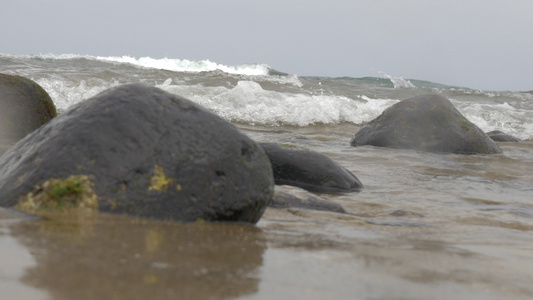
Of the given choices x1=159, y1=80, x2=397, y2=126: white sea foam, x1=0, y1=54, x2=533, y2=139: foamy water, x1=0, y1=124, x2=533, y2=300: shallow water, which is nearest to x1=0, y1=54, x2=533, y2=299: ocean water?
x1=0, y1=124, x2=533, y2=300: shallow water

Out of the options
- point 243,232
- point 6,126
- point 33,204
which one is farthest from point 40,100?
point 243,232

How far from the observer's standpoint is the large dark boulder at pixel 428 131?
6.50 metres

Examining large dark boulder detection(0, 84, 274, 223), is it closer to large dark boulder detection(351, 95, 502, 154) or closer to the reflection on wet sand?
the reflection on wet sand

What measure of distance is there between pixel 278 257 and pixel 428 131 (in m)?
5.03

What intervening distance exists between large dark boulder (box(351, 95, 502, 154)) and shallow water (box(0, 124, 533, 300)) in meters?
3.17

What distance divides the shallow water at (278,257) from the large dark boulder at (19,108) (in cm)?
277

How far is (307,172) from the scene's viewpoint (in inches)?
164

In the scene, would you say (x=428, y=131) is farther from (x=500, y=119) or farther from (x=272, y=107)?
(x=500, y=119)

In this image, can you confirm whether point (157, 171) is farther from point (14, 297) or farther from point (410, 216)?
point (410, 216)

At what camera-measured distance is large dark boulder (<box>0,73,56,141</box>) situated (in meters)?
4.79

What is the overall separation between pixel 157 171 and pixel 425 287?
1.08m

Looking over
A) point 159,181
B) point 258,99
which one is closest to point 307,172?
point 159,181

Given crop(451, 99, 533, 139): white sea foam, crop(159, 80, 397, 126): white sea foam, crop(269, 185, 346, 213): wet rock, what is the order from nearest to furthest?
crop(269, 185, 346, 213): wet rock, crop(159, 80, 397, 126): white sea foam, crop(451, 99, 533, 139): white sea foam

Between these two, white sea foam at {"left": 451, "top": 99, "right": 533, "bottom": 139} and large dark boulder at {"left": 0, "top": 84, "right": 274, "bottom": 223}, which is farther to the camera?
white sea foam at {"left": 451, "top": 99, "right": 533, "bottom": 139}
